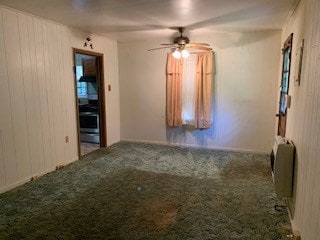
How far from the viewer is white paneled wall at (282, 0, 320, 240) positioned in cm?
163

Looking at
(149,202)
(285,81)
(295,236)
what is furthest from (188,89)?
(295,236)

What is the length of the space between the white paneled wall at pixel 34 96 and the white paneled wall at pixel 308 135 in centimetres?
322

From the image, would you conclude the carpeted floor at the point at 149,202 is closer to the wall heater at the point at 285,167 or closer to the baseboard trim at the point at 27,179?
the baseboard trim at the point at 27,179

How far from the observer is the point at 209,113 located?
4625mm

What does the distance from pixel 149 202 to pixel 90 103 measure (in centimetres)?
428

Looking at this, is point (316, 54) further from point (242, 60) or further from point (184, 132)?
point (184, 132)

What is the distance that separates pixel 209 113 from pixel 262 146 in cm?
115

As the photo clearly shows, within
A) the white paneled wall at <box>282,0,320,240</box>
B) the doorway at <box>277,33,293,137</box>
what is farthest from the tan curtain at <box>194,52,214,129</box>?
the white paneled wall at <box>282,0,320,240</box>

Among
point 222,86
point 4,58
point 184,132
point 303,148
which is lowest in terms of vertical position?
point 184,132

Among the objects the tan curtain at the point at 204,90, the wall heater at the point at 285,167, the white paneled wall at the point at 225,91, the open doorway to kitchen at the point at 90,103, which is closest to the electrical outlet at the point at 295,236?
the wall heater at the point at 285,167

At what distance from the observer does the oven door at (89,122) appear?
533cm

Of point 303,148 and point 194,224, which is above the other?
point 303,148

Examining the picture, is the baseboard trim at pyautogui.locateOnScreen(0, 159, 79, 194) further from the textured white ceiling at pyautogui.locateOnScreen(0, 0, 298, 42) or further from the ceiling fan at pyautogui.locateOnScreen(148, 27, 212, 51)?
the ceiling fan at pyautogui.locateOnScreen(148, 27, 212, 51)

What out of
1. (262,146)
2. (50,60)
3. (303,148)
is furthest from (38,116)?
(262,146)
